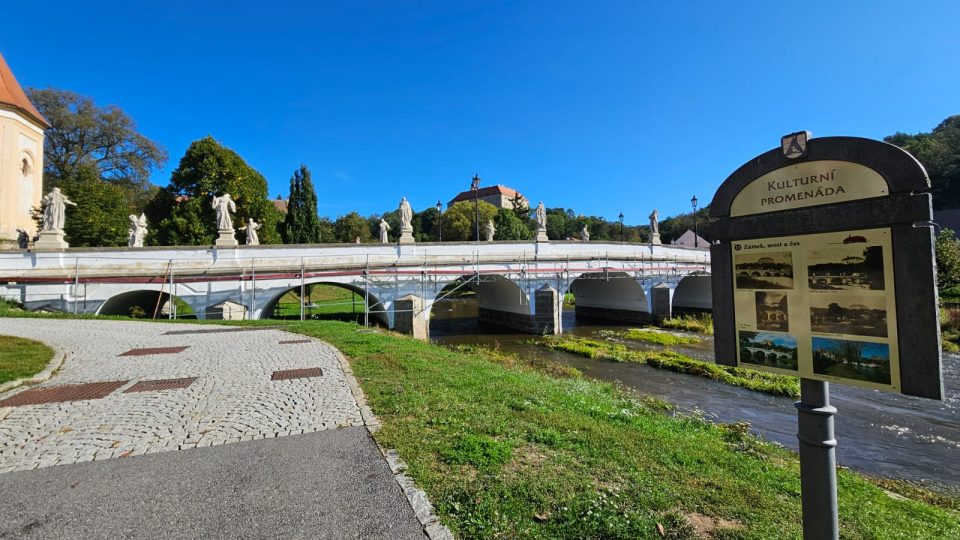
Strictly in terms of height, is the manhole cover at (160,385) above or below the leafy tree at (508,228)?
below

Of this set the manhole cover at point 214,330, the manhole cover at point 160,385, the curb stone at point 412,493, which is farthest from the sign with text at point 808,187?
the manhole cover at point 214,330

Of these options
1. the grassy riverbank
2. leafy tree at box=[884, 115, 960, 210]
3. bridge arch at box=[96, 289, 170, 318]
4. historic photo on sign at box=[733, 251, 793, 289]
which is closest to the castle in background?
bridge arch at box=[96, 289, 170, 318]

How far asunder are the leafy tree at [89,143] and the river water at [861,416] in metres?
40.6

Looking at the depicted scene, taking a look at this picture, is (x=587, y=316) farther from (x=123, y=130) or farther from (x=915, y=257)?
(x=123, y=130)

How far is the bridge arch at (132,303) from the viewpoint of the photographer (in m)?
17.7

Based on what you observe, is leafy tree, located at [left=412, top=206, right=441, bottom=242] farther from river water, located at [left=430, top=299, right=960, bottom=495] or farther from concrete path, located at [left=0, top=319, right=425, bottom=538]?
concrete path, located at [left=0, top=319, right=425, bottom=538]

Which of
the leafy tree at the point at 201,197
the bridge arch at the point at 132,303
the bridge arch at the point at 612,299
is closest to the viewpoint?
the bridge arch at the point at 132,303

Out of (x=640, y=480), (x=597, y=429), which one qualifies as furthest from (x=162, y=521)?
(x=597, y=429)

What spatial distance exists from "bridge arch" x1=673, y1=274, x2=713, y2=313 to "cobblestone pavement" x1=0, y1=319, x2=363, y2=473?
1309 inches

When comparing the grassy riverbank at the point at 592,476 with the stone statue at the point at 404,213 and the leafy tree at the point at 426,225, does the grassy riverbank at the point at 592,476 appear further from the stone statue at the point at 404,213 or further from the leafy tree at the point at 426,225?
the leafy tree at the point at 426,225

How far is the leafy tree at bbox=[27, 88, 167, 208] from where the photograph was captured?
34.2m

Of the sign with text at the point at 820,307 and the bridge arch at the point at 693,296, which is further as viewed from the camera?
the bridge arch at the point at 693,296

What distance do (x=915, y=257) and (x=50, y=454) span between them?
23.2 feet

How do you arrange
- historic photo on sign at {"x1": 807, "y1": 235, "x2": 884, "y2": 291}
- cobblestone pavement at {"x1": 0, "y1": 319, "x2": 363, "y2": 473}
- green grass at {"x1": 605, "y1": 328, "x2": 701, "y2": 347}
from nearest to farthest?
1. historic photo on sign at {"x1": 807, "y1": 235, "x2": 884, "y2": 291}
2. cobblestone pavement at {"x1": 0, "y1": 319, "x2": 363, "y2": 473}
3. green grass at {"x1": 605, "y1": 328, "x2": 701, "y2": 347}
